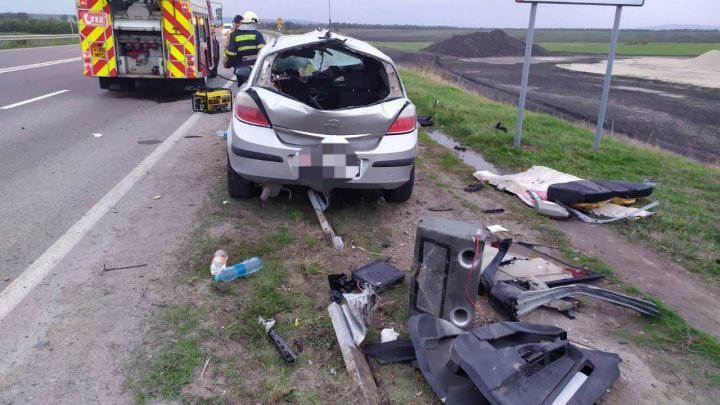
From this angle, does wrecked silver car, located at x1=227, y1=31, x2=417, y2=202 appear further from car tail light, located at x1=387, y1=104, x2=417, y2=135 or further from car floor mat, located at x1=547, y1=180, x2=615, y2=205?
car floor mat, located at x1=547, y1=180, x2=615, y2=205

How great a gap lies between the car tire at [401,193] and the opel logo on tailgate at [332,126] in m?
1.17

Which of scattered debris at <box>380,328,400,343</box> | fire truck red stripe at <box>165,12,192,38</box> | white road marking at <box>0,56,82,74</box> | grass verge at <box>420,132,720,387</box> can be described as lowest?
grass verge at <box>420,132,720,387</box>

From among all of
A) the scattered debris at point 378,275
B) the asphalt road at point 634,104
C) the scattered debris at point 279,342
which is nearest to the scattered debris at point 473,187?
the scattered debris at point 378,275

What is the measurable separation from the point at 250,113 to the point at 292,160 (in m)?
0.58

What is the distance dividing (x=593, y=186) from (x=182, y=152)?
205 inches

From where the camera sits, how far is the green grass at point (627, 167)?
5.11 m

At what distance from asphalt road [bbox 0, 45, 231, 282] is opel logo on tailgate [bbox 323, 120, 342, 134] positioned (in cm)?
243

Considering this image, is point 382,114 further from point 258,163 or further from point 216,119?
point 216,119

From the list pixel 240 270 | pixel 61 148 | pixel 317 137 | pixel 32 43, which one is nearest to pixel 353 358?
pixel 240 270

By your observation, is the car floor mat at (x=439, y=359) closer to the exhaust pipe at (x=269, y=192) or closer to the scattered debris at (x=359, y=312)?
the scattered debris at (x=359, y=312)

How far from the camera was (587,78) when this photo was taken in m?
30.5

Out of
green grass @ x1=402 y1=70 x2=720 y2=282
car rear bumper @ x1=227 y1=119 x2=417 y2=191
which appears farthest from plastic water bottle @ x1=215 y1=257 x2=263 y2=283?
green grass @ x1=402 y1=70 x2=720 y2=282

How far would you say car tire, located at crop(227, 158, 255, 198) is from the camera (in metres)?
5.23

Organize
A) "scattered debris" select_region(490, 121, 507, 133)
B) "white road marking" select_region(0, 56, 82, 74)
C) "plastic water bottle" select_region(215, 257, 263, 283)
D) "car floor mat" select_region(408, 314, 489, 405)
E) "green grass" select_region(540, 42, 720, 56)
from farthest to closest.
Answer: "green grass" select_region(540, 42, 720, 56) < "white road marking" select_region(0, 56, 82, 74) < "scattered debris" select_region(490, 121, 507, 133) < "plastic water bottle" select_region(215, 257, 263, 283) < "car floor mat" select_region(408, 314, 489, 405)
